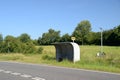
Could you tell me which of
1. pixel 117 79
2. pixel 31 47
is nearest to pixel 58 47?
pixel 117 79

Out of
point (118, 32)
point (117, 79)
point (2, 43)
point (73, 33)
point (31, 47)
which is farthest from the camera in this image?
point (73, 33)

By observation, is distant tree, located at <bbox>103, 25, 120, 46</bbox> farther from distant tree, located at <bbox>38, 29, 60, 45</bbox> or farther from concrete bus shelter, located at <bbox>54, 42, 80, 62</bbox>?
concrete bus shelter, located at <bbox>54, 42, 80, 62</bbox>

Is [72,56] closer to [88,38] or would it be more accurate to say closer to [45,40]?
[88,38]

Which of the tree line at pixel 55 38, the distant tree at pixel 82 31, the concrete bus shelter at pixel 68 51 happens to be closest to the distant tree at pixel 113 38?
the tree line at pixel 55 38

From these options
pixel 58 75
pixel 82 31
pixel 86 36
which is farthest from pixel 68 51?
pixel 82 31

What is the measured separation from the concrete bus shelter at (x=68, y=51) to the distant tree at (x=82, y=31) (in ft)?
373

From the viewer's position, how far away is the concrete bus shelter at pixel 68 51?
91.0 ft

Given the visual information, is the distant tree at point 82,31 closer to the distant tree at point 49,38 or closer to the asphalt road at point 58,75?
the distant tree at point 49,38

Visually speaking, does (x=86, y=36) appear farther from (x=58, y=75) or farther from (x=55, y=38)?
(x=58, y=75)

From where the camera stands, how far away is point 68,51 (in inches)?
1164

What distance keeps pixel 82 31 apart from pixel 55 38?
1882 centimetres

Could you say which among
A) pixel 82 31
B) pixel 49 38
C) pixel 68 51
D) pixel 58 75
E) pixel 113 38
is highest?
pixel 82 31

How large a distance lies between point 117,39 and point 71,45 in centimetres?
9491

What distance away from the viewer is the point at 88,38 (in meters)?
140
